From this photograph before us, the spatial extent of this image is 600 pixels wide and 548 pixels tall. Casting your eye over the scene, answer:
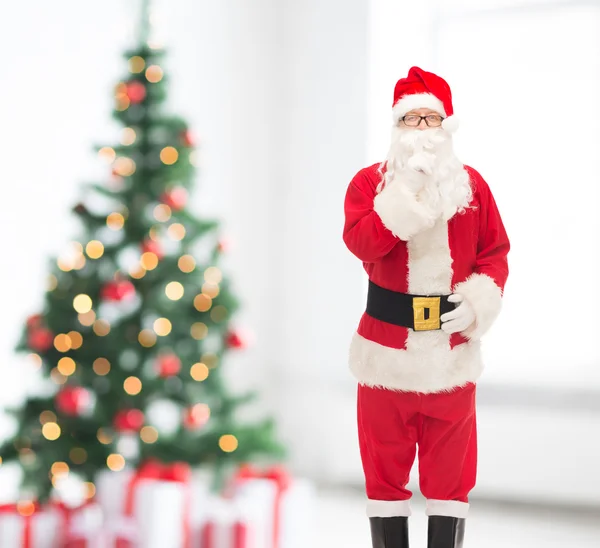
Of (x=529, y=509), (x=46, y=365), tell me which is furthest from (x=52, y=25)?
(x=529, y=509)

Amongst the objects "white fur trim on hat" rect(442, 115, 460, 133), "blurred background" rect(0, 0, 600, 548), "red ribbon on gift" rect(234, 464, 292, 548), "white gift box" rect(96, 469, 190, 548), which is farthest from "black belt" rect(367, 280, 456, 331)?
"blurred background" rect(0, 0, 600, 548)

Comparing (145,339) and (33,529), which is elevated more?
(145,339)

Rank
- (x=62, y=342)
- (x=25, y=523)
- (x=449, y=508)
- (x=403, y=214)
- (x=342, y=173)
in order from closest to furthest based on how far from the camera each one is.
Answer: (x=403, y=214)
(x=449, y=508)
(x=25, y=523)
(x=62, y=342)
(x=342, y=173)

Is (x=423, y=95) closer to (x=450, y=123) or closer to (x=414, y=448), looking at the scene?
(x=450, y=123)

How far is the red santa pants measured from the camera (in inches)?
52.3

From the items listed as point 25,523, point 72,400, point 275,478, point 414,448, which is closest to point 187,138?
point 72,400

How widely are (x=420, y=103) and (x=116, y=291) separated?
1406 millimetres

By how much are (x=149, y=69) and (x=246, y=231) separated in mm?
1382

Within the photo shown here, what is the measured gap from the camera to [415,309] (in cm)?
130

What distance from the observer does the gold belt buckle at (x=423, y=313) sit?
130 cm

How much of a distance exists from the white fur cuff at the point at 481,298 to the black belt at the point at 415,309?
0.11 ft

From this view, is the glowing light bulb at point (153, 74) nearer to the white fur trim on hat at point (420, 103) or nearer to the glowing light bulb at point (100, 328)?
the glowing light bulb at point (100, 328)

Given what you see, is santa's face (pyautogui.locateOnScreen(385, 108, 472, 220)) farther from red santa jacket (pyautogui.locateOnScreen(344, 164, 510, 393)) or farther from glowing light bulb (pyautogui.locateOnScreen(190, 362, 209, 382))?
glowing light bulb (pyautogui.locateOnScreen(190, 362, 209, 382))

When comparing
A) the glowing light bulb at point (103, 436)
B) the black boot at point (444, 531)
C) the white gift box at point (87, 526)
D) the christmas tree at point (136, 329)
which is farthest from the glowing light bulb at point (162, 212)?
the black boot at point (444, 531)
